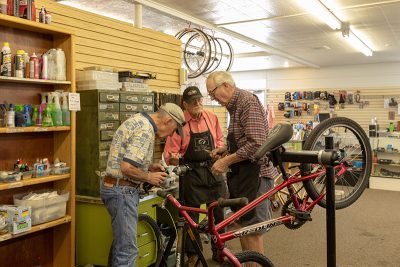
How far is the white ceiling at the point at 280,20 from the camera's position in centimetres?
559

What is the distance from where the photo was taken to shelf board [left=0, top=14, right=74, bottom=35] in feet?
9.47

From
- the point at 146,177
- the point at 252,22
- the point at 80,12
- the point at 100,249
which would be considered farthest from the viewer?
the point at 252,22

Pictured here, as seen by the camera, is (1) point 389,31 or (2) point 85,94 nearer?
(2) point 85,94

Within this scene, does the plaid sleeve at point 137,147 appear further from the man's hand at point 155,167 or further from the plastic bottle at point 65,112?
the plastic bottle at point 65,112

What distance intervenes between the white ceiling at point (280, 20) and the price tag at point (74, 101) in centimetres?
232

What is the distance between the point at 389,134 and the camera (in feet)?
28.3

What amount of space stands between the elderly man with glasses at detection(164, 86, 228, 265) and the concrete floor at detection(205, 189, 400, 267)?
0.88m

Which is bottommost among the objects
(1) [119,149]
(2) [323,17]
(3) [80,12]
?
(1) [119,149]

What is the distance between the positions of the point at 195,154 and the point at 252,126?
3.56 ft

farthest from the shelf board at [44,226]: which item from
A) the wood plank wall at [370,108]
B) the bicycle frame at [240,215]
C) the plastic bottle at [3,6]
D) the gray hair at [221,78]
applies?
the wood plank wall at [370,108]

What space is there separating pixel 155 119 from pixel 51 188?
1507 mm

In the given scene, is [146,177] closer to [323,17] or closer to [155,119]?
[155,119]

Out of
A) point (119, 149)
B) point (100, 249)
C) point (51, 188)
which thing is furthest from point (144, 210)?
point (119, 149)

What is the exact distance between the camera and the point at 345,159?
2438 millimetres
